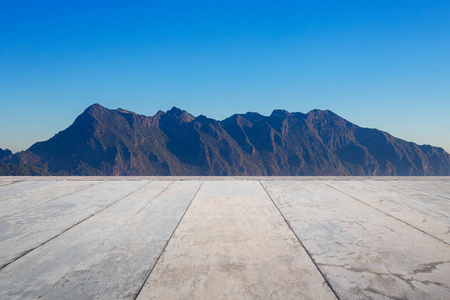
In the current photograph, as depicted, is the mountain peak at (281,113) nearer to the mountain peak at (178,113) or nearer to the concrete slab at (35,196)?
the mountain peak at (178,113)

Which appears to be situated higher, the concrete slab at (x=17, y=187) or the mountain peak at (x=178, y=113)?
the mountain peak at (x=178, y=113)

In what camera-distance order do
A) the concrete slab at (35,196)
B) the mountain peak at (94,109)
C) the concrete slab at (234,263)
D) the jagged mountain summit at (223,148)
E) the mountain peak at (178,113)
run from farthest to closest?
the mountain peak at (178,113)
the mountain peak at (94,109)
the jagged mountain summit at (223,148)
the concrete slab at (35,196)
the concrete slab at (234,263)

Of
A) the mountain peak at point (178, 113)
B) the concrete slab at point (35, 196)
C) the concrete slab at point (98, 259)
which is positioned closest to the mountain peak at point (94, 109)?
the mountain peak at point (178, 113)

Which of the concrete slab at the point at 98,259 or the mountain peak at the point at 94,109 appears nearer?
the concrete slab at the point at 98,259

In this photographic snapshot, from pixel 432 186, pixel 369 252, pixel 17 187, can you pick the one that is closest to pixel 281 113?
pixel 432 186

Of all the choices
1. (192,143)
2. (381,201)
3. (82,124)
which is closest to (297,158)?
(192,143)

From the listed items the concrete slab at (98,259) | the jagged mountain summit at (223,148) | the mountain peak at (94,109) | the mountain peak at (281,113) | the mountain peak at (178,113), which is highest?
the mountain peak at (281,113)

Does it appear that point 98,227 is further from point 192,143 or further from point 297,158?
point 297,158
